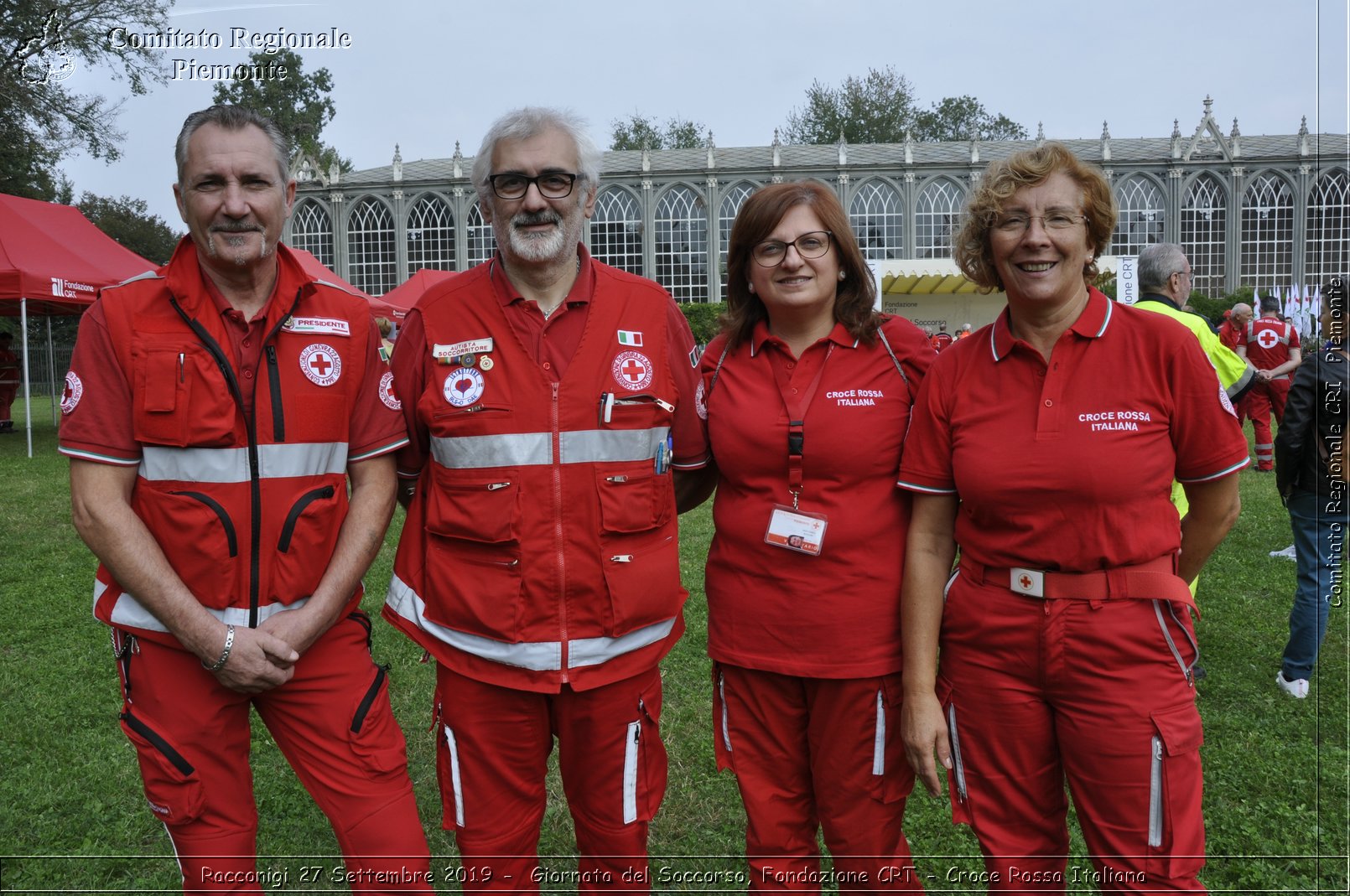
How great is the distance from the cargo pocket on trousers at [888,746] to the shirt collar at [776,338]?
953 mm

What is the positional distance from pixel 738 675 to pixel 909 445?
836mm

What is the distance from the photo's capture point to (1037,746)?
2.23 m

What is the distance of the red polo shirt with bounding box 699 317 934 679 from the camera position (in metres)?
2.50

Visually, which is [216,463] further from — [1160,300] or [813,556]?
[1160,300]

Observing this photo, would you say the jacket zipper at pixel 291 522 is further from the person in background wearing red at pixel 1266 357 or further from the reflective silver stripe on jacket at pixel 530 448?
the person in background wearing red at pixel 1266 357

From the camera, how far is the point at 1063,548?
2.15m

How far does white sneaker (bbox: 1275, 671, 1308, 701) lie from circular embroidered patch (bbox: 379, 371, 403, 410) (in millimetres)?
4921

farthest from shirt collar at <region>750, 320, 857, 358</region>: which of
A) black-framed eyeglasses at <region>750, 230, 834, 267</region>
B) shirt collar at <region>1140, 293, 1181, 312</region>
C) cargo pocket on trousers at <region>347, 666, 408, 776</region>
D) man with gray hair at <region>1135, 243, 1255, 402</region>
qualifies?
shirt collar at <region>1140, 293, 1181, 312</region>

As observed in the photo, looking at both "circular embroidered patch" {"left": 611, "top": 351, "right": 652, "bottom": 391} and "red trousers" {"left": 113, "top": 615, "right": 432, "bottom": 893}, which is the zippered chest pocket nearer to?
"red trousers" {"left": 113, "top": 615, "right": 432, "bottom": 893}

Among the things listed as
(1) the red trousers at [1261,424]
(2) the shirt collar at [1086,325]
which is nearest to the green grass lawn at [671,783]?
(2) the shirt collar at [1086,325]

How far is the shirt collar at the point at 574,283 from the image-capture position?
2.62m

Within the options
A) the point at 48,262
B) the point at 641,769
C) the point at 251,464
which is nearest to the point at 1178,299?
the point at 641,769

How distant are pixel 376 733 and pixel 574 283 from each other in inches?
54.7

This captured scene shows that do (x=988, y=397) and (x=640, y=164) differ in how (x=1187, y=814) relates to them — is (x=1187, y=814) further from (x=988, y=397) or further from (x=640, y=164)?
(x=640, y=164)
